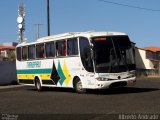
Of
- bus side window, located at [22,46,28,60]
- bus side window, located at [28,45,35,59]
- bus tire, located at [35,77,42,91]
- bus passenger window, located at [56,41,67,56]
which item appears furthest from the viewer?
bus side window, located at [22,46,28,60]

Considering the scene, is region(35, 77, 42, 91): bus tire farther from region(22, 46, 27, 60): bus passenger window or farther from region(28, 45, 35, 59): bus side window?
region(22, 46, 27, 60): bus passenger window

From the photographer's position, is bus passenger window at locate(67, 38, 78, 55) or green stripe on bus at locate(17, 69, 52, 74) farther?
green stripe on bus at locate(17, 69, 52, 74)

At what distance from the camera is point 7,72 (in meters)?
42.2

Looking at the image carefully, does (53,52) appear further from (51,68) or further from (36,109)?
(36,109)

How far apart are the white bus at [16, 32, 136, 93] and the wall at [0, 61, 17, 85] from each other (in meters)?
15.9

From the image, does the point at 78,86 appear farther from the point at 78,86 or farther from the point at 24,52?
the point at 24,52

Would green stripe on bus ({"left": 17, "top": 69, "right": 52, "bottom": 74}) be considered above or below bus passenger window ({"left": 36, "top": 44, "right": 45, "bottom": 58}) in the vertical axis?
below

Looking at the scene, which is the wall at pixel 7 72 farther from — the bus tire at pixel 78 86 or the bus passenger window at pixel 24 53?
the bus tire at pixel 78 86

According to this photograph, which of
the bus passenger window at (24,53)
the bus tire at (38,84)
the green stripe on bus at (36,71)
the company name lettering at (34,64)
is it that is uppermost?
the bus passenger window at (24,53)

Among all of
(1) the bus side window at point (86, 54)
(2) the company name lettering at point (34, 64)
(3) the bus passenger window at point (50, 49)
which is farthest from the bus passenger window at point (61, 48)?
(2) the company name lettering at point (34, 64)

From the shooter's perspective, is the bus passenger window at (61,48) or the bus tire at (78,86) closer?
the bus tire at (78,86)

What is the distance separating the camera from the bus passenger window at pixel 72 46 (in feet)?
75.2

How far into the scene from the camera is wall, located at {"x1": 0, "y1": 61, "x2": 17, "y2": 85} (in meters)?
41.6

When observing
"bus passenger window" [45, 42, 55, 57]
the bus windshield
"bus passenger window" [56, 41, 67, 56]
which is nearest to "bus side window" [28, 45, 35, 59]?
"bus passenger window" [45, 42, 55, 57]
